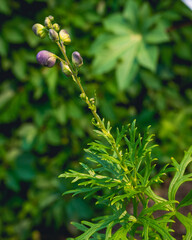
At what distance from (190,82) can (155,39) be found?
65 cm

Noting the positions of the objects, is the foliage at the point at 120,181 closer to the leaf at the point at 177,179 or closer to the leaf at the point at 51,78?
the leaf at the point at 177,179

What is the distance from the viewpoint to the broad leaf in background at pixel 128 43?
2.10 m

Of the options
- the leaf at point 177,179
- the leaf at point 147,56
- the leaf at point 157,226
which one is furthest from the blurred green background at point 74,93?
the leaf at point 157,226

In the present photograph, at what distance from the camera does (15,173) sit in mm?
2428

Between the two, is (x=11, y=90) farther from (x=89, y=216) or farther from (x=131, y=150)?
(x=131, y=150)

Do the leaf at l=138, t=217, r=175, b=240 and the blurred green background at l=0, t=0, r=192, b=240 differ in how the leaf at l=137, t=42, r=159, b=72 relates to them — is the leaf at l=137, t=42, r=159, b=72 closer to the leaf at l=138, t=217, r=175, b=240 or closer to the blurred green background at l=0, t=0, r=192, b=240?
the blurred green background at l=0, t=0, r=192, b=240

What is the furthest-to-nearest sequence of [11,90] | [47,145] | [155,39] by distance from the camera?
[47,145] < [11,90] < [155,39]

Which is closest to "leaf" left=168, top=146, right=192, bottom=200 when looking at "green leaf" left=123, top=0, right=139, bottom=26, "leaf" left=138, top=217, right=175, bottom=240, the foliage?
the foliage

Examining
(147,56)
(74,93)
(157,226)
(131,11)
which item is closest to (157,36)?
(147,56)

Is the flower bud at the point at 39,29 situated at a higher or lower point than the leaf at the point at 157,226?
higher

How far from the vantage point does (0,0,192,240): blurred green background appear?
217 centimetres

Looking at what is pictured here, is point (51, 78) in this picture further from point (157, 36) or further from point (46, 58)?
point (46, 58)

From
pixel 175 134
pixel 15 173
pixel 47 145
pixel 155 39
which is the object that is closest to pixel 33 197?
pixel 15 173

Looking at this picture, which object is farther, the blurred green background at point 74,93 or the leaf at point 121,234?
the blurred green background at point 74,93
